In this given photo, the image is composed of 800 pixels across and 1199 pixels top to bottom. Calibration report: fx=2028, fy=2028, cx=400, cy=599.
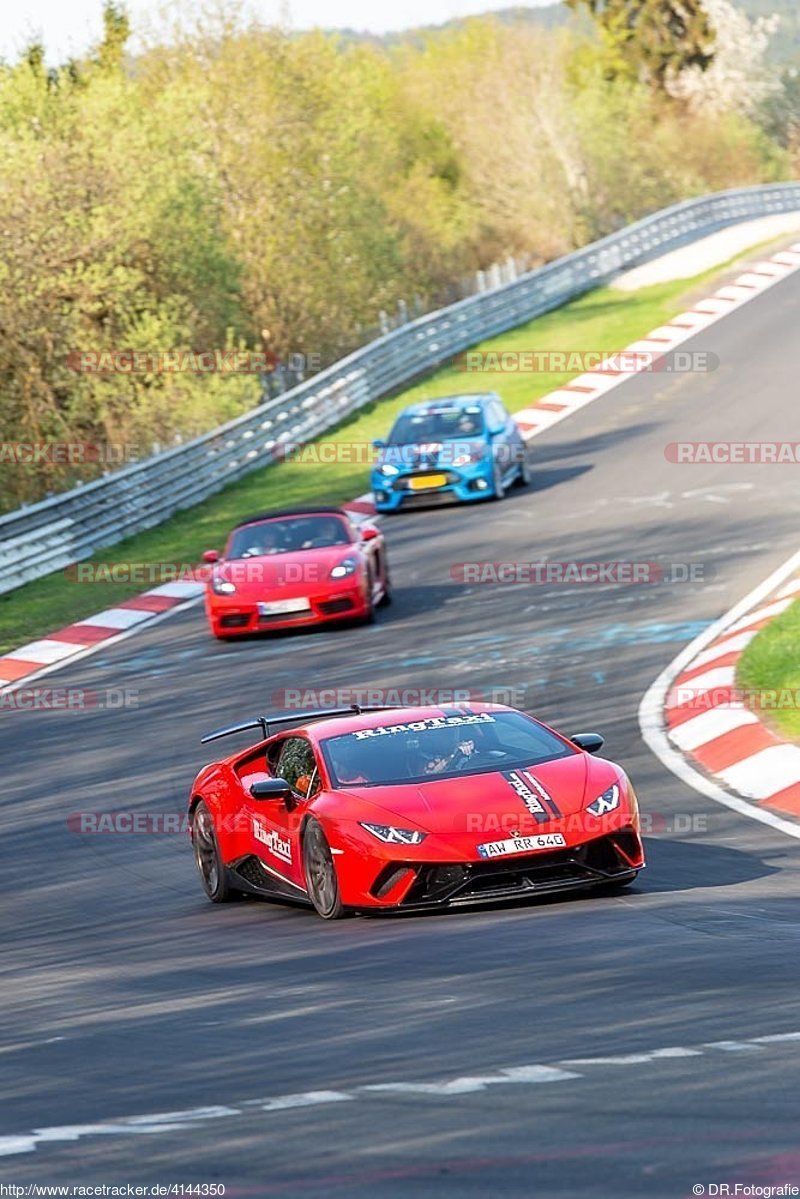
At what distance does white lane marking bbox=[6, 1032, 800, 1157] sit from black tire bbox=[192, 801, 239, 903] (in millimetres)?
5421

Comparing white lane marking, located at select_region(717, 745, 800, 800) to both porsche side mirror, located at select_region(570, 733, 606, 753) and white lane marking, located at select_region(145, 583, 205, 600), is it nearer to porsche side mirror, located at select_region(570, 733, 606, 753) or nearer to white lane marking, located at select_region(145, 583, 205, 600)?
porsche side mirror, located at select_region(570, 733, 606, 753)

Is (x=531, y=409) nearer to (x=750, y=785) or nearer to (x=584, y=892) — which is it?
(x=750, y=785)

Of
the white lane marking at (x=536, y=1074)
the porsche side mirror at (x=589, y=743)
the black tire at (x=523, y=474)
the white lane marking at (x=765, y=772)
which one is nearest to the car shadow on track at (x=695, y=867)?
the porsche side mirror at (x=589, y=743)

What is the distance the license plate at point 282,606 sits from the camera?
22.1 meters

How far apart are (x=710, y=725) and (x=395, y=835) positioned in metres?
6.01

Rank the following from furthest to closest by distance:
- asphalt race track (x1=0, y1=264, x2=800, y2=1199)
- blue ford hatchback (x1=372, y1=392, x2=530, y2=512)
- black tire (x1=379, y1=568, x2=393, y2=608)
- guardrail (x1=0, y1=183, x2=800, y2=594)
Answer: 1. blue ford hatchback (x1=372, y1=392, x2=530, y2=512)
2. guardrail (x1=0, y1=183, x2=800, y2=594)
3. black tire (x1=379, y1=568, x2=393, y2=608)
4. asphalt race track (x1=0, y1=264, x2=800, y2=1199)

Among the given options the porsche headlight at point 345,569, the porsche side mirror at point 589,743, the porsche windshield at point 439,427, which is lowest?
the porsche side mirror at point 589,743

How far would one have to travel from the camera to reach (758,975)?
8.02 metres

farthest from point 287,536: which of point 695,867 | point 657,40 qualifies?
point 657,40

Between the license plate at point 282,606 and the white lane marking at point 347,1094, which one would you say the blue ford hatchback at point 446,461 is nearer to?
the license plate at point 282,606

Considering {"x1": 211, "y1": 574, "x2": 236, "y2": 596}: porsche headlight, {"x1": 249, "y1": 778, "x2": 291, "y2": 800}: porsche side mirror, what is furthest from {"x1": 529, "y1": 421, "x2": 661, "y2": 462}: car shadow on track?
{"x1": 249, "y1": 778, "x2": 291, "y2": 800}: porsche side mirror

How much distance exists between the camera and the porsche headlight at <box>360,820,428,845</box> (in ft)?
33.5

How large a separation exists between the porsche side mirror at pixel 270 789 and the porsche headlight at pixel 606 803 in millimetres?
1780

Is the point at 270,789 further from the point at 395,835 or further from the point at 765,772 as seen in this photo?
the point at 765,772
